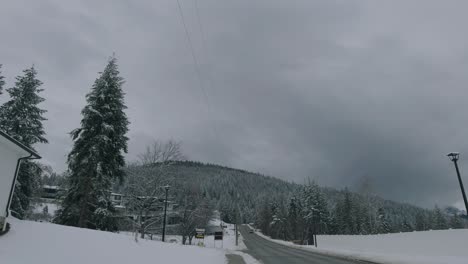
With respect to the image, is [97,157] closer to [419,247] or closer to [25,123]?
[25,123]

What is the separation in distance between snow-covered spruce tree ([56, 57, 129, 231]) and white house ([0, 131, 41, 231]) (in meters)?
9.94

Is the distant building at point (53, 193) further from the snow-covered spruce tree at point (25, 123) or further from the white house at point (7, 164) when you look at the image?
the white house at point (7, 164)

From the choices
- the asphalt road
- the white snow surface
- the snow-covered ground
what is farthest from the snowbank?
the white snow surface

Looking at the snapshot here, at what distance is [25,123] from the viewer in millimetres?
26406

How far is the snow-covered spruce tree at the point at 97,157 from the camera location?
78.2 feet

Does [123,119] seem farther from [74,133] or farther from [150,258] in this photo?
[150,258]

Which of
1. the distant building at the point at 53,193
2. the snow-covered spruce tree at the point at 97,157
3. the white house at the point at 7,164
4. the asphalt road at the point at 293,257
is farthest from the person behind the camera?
the distant building at the point at 53,193

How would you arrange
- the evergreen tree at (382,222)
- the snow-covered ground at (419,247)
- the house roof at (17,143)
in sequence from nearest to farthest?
the house roof at (17,143), the snow-covered ground at (419,247), the evergreen tree at (382,222)

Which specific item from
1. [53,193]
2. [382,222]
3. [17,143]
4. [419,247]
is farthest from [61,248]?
[53,193]

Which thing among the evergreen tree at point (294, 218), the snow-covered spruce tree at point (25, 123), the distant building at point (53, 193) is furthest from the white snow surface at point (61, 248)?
the evergreen tree at point (294, 218)

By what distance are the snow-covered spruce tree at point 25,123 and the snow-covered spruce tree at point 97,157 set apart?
398 cm

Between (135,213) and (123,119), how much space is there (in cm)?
1324

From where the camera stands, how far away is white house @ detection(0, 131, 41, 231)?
12.8 metres

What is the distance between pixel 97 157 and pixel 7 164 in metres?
11.3
